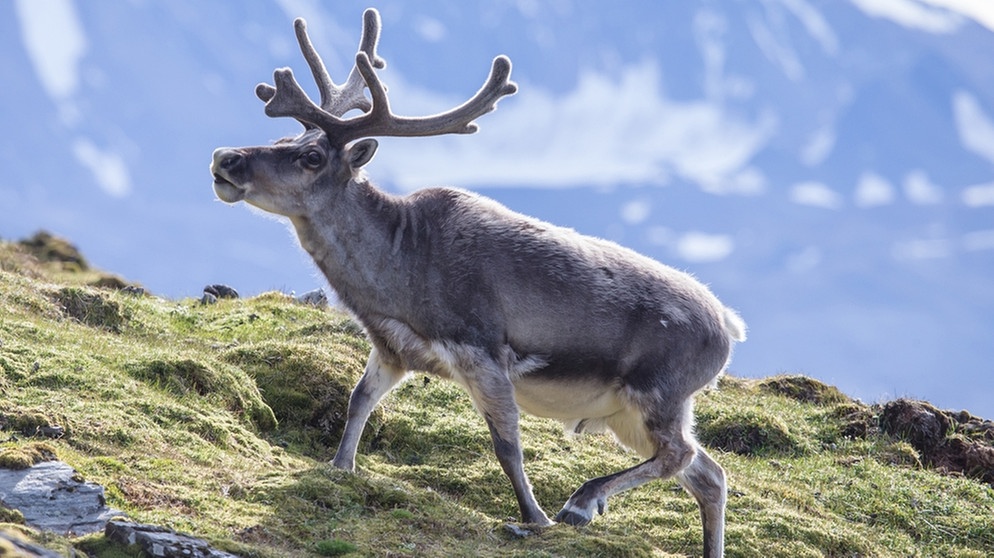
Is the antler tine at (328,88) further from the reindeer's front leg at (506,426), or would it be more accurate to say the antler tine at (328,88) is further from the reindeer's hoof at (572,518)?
the reindeer's hoof at (572,518)

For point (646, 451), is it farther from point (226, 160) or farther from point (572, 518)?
point (226, 160)

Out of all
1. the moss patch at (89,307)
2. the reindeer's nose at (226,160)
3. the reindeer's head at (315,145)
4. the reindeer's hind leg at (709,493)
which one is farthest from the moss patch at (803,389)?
the reindeer's nose at (226,160)

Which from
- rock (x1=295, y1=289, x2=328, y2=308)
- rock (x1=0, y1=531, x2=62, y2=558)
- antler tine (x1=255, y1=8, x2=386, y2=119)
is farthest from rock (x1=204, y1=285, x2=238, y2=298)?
rock (x1=0, y1=531, x2=62, y2=558)

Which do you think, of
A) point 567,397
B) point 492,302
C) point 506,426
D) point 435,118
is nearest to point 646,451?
point 567,397

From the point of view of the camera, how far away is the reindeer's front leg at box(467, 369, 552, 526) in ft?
38.5

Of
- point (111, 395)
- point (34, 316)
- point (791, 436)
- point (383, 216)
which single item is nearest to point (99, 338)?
point (34, 316)

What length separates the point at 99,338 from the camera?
589 inches

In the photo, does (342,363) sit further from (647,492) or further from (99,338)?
(647,492)

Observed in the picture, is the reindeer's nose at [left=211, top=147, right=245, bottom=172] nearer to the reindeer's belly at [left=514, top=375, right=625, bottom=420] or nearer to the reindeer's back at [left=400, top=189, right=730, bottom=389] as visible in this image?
the reindeer's back at [left=400, top=189, right=730, bottom=389]

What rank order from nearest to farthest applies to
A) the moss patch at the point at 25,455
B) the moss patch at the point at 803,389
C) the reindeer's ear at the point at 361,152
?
the moss patch at the point at 25,455
the reindeer's ear at the point at 361,152
the moss patch at the point at 803,389

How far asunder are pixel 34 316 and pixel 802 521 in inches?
407

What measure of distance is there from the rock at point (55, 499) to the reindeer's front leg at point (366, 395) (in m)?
3.59

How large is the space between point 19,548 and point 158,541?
5.88 feet

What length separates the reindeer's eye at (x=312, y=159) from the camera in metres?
12.5
